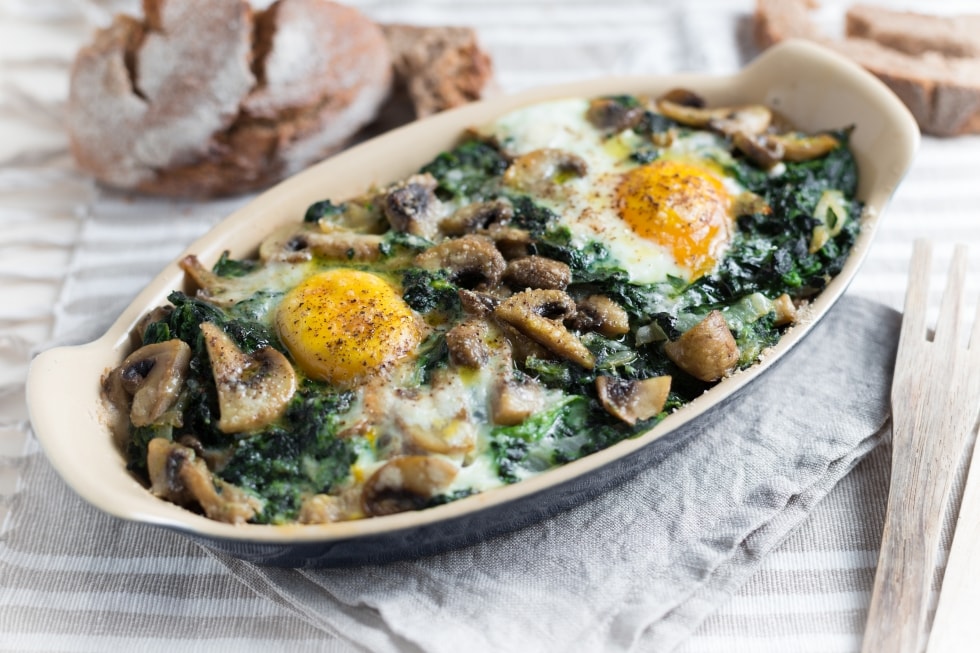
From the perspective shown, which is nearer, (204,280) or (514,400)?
(514,400)

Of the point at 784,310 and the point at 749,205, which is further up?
the point at 749,205

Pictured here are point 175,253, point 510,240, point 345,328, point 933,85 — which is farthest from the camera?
point 933,85

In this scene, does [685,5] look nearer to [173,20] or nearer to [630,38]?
[630,38]

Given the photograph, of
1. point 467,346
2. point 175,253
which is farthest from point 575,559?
point 175,253

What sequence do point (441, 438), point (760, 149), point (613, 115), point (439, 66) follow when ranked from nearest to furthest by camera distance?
point (441, 438), point (760, 149), point (613, 115), point (439, 66)

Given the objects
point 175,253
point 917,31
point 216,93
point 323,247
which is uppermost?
point 216,93

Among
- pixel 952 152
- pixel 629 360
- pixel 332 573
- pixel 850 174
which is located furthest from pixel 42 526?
pixel 952 152

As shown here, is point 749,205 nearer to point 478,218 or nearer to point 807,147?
point 807,147

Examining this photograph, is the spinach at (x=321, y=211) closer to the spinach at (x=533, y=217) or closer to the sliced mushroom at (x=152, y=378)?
the spinach at (x=533, y=217)
